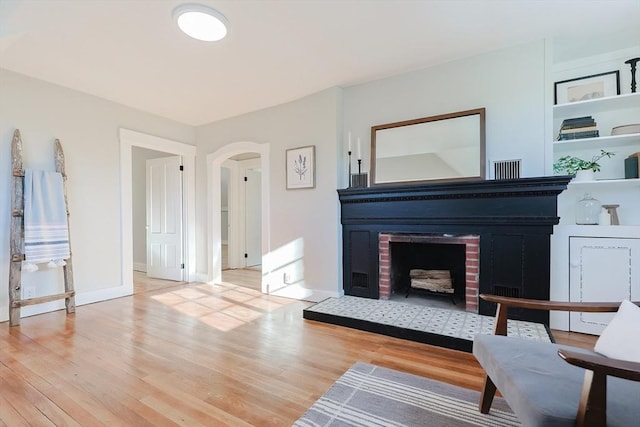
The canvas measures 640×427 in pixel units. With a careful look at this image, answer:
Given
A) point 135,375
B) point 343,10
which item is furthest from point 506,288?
point 135,375

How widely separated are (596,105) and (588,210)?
92 cm

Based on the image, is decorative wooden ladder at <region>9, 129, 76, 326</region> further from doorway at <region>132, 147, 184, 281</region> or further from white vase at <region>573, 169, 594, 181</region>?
white vase at <region>573, 169, 594, 181</region>

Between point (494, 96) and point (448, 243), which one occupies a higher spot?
point (494, 96)

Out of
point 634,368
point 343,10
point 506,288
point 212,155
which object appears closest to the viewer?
point 634,368

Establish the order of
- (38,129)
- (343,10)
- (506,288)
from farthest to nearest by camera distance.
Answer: (38,129) < (506,288) < (343,10)

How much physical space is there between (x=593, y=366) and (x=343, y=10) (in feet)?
7.91

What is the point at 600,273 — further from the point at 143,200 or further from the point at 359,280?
the point at 143,200

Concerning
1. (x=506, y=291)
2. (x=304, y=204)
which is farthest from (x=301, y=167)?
(x=506, y=291)

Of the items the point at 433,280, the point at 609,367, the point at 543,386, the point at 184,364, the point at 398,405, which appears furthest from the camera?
the point at 433,280

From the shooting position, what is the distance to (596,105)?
263 cm

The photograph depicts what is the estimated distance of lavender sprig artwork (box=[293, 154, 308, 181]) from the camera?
370cm

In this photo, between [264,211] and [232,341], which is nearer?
[232,341]

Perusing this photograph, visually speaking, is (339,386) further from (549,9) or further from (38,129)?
(38,129)

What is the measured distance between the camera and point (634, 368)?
33.7 inches
